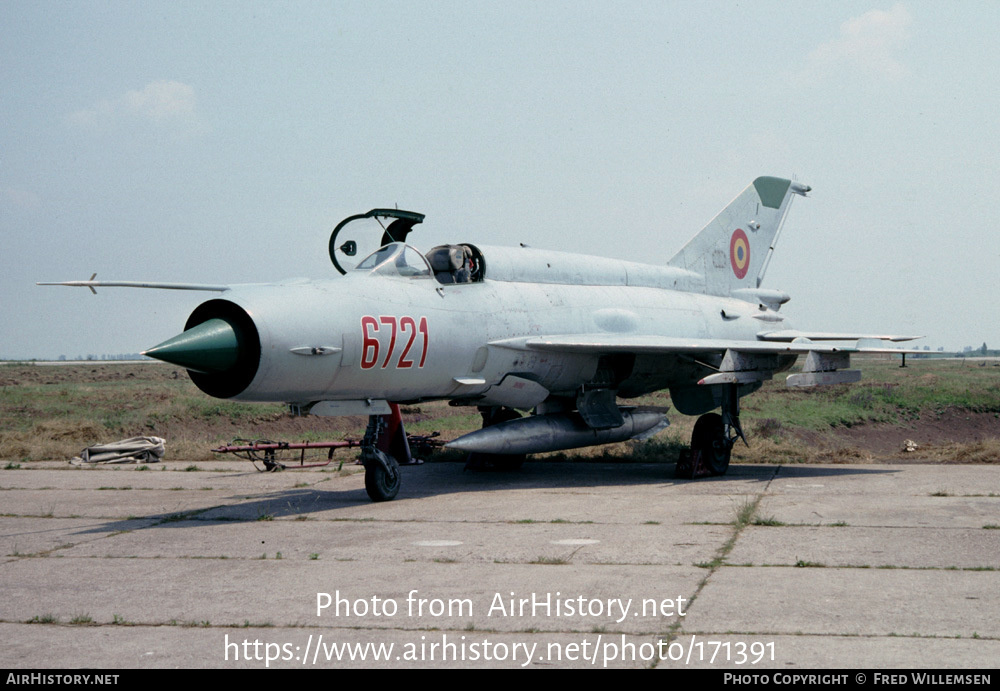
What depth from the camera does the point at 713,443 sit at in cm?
1389

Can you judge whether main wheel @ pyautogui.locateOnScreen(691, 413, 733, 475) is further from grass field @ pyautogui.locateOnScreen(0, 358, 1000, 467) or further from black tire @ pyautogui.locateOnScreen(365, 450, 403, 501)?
black tire @ pyautogui.locateOnScreen(365, 450, 403, 501)

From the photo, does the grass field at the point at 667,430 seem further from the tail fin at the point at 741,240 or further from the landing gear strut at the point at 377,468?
the landing gear strut at the point at 377,468

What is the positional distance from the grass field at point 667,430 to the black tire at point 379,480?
5762 millimetres

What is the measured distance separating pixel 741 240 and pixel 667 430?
7.03 m

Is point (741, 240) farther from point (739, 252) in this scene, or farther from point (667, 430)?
point (667, 430)

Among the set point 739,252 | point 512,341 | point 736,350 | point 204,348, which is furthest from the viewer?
point 739,252

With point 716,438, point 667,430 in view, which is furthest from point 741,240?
point 667,430

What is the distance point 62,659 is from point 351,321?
5.76 m

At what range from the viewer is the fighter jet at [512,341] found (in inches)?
385

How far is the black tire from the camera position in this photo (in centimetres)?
1121

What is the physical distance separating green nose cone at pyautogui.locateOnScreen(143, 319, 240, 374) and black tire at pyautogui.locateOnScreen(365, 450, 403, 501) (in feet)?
8.48

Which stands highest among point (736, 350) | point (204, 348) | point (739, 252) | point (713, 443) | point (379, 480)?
point (739, 252)

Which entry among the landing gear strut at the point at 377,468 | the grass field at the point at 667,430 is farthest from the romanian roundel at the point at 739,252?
the landing gear strut at the point at 377,468

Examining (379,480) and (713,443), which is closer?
(379,480)
